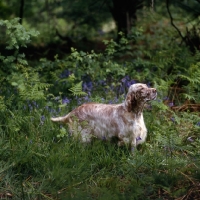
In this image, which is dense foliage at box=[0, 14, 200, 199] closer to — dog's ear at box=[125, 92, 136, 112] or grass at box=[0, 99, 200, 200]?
grass at box=[0, 99, 200, 200]

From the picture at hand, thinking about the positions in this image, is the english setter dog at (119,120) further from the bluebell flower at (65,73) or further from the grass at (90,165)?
the bluebell flower at (65,73)

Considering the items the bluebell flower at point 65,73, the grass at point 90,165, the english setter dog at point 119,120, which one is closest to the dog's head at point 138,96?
the english setter dog at point 119,120

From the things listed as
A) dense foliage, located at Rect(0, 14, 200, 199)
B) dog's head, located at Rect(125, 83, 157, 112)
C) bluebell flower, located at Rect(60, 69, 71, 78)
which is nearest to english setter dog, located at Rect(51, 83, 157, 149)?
dog's head, located at Rect(125, 83, 157, 112)

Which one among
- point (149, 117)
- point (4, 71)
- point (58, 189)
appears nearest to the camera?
point (58, 189)

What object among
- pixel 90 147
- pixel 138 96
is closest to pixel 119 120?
pixel 138 96

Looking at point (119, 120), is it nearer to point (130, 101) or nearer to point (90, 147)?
point (130, 101)

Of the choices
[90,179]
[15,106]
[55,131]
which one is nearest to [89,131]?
[55,131]

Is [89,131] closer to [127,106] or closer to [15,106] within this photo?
[127,106]

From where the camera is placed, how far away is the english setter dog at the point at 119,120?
18.5 ft

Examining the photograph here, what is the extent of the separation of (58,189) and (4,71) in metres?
2.88

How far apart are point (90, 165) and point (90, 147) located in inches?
17.0

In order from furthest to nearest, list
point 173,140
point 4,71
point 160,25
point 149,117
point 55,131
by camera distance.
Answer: point 160,25 < point 4,71 < point 149,117 < point 55,131 < point 173,140

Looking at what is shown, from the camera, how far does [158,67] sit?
26.8 feet

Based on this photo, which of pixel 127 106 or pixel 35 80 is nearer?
pixel 127 106
